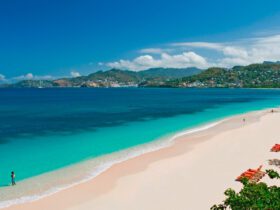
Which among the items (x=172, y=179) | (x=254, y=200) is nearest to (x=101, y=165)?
(x=172, y=179)

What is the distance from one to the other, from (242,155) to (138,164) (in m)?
11.0

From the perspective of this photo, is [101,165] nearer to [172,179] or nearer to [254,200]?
[172,179]

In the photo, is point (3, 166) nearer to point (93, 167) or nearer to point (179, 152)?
point (93, 167)

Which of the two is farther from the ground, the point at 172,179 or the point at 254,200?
the point at 254,200

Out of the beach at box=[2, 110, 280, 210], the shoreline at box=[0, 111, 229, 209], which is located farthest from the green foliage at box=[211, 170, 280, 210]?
the shoreline at box=[0, 111, 229, 209]

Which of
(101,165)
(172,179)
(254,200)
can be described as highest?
(254,200)

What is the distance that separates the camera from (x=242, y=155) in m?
34.8

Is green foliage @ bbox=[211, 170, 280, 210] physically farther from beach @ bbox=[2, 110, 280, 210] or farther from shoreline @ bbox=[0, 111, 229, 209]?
shoreline @ bbox=[0, 111, 229, 209]

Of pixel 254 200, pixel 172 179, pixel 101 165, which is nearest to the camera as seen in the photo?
pixel 254 200

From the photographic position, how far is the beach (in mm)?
21734

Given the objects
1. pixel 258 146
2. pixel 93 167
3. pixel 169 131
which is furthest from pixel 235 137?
pixel 93 167

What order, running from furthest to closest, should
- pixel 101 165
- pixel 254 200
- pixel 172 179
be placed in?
pixel 101 165, pixel 172 179, pixel 254 200

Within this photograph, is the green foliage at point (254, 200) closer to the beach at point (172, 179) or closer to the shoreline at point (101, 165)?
the beach at point (172, 179)

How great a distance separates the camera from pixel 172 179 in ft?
87.7
